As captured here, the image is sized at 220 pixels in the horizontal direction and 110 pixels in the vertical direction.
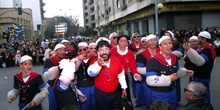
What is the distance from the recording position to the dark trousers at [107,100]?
4664 mm

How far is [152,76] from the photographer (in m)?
4.31

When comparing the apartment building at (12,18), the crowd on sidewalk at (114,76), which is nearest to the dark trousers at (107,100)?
the crowd on sidewalk at (114,76)

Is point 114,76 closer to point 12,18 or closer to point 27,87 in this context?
point 27,87

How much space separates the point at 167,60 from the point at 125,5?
35.2 m

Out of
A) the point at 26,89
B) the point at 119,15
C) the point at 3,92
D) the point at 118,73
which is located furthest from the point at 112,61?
the point at 119,15

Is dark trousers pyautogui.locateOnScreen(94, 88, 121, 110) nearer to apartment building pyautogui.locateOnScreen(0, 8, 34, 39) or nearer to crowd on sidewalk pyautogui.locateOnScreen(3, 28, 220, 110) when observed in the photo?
crowd on sidewalk pyautogui.locateOnScreen(3, 28, 220, 110)

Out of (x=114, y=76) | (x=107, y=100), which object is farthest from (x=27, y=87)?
(x=114, y=76)

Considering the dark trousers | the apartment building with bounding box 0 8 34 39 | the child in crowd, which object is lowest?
the dark trousers

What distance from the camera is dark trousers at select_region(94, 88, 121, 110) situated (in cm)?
466

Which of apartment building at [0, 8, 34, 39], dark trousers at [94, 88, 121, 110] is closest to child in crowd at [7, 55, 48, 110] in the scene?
dark trousers at [94, 88, 121, 110]

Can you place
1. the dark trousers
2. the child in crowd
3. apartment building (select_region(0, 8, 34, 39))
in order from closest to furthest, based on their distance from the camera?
the dark trousers, the child in crowd, apartment building (select_region(0, 8, 34, 39))

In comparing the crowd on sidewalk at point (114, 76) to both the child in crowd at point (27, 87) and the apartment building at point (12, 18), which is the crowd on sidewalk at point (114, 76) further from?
the apartment building at point (12, 18)

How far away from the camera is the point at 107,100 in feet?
15.3

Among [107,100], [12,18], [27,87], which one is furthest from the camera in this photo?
[12,18]
